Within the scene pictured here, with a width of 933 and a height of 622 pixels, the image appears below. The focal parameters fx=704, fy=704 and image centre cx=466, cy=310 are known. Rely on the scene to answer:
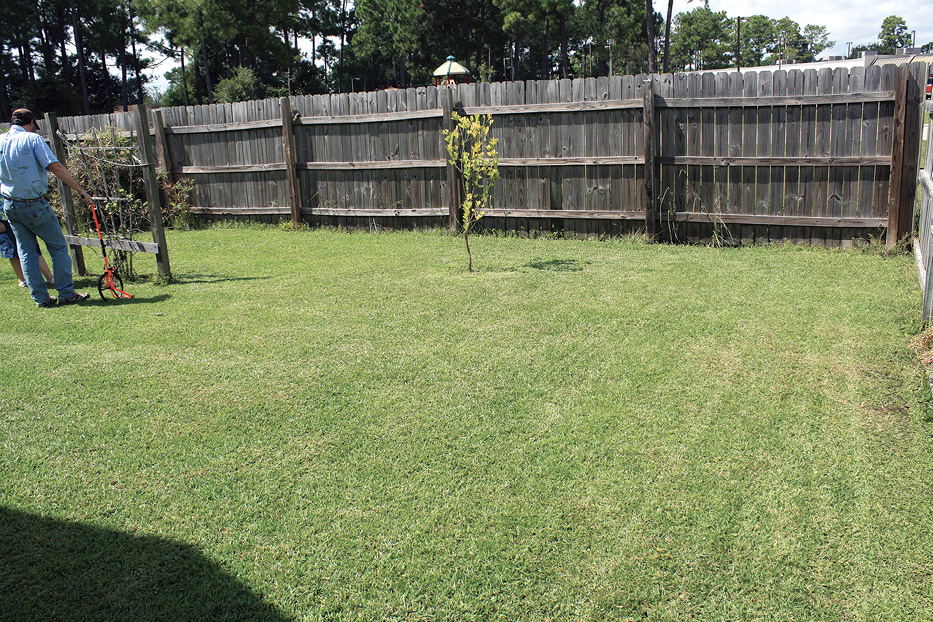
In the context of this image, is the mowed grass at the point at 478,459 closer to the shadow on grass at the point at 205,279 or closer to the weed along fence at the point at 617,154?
the shadow on grass at the point at 205,279

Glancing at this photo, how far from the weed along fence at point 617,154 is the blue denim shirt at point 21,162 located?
5285 mm

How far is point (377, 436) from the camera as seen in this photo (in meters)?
3.93

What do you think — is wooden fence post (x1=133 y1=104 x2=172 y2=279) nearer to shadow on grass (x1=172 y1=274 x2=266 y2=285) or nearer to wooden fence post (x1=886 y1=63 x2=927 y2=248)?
shadow on grass (x1=172 y1=274 x2=266 y2=285)

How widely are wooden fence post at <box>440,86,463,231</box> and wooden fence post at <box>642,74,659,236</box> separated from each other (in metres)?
2.85

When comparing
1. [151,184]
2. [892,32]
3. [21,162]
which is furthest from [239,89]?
[892,32]

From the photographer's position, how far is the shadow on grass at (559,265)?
26.1 ft

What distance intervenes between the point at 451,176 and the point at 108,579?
28.0ft

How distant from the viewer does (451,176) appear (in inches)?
420

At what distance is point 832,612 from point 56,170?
7.36 metres

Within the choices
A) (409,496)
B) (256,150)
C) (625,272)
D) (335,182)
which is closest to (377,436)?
(409,496)

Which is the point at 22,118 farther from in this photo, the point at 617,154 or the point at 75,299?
the point at 617,154

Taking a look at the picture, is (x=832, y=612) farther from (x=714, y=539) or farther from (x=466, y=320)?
(x=466, y=320)

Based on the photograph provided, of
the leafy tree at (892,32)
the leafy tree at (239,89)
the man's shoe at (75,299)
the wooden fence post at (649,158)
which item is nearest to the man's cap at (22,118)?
the man's shoe at (75,299)

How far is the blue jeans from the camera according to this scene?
22.7 feet
